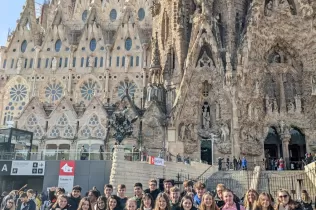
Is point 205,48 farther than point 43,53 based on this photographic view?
No

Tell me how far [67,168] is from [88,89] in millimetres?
18033

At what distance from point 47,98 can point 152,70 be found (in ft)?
40.4

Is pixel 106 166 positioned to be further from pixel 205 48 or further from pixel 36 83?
pixel 36 83

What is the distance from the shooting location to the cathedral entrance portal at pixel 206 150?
25438 mm

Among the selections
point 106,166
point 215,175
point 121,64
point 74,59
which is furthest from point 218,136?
point 74,59

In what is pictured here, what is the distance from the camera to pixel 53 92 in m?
35.0

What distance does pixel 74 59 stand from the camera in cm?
3538

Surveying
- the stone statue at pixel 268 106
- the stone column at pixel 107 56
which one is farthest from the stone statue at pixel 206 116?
the stone column at pixel 107 56

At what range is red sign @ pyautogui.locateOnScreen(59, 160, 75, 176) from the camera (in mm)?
17422

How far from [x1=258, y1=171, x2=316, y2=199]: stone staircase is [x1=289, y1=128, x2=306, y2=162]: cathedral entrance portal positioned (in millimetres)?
6749

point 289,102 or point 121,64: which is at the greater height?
point 121,64

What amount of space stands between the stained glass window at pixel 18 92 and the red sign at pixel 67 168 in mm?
19631

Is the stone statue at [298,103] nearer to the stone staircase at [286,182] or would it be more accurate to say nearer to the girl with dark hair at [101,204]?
the stone staircase at [286,182]

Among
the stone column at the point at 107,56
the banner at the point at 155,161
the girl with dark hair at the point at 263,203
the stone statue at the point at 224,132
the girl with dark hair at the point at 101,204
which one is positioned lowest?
the girl with dark hair at the point at 101,204
